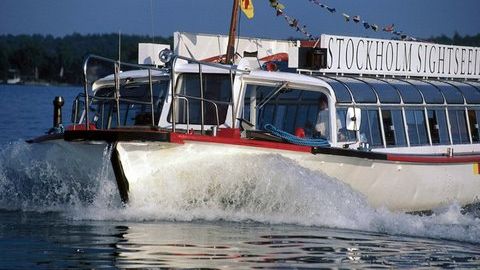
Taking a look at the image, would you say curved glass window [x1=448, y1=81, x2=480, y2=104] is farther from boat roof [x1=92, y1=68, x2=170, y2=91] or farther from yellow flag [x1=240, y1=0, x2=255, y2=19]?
boat roof [x1=92, y1=68, x2=170, y2=91]

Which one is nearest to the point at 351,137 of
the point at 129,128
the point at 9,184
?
the point at 129,128

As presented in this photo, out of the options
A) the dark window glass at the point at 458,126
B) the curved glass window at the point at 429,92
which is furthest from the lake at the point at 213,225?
the dark window glass at the point at 458,126

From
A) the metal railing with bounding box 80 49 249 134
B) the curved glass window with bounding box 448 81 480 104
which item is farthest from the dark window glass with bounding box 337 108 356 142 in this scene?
the curved glass window with bounding box 448 81 480 104

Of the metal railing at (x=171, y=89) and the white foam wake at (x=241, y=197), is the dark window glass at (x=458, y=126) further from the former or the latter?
the metal railing at (x=171, y=89)

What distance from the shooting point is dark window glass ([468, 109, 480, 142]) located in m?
25.2

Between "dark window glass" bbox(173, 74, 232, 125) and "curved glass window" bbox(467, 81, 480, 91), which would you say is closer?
"dark window glass" bbox(173, 74, 232, 125)

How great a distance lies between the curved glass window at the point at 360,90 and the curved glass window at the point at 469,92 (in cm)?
345

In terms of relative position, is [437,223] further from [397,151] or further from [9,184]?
[9,184]

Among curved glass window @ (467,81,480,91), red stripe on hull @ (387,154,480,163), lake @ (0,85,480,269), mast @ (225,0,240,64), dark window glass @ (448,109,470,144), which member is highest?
mast @ (225,0,240,64)

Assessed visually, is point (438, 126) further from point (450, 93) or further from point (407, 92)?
point (407, 92)

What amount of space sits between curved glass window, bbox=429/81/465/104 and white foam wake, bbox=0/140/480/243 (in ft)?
17.3

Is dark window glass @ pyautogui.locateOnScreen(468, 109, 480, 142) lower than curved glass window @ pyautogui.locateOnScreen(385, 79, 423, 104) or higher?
lower

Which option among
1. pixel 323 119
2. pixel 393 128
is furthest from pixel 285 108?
pixel 393 128

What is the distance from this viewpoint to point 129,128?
18797 millimetres
